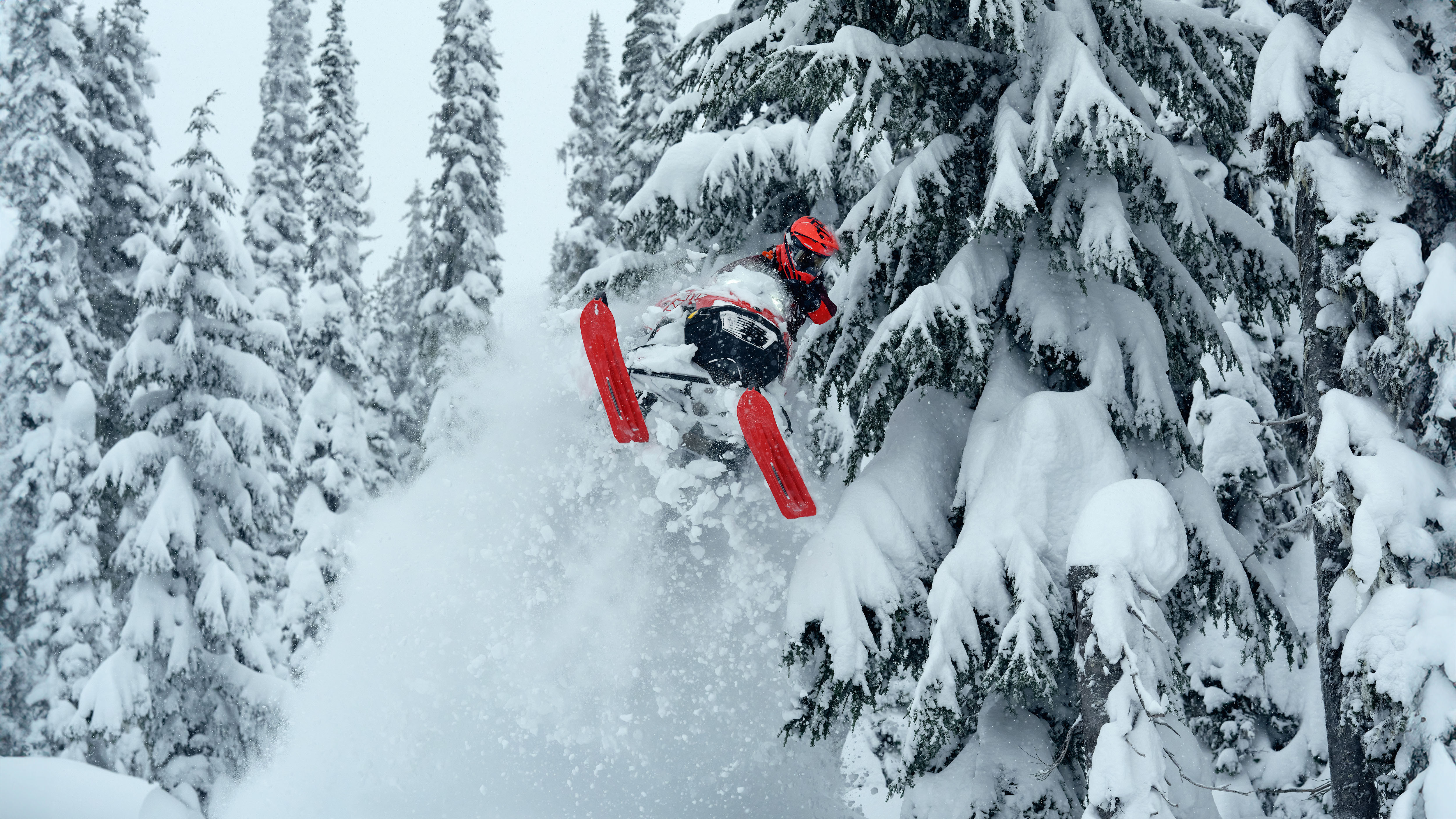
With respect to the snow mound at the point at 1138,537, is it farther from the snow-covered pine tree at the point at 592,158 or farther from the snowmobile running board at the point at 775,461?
the snow-covered pine tree at the point at 592,158

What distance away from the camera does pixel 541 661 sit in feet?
30.4

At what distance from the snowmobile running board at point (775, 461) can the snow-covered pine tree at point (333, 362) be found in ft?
48.8

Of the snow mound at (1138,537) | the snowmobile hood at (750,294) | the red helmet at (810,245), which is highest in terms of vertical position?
the snow mound at (1138,537)

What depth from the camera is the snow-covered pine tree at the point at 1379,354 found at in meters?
5.52

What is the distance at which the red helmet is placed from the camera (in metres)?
7.60

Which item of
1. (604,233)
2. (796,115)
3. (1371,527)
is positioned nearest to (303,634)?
(604,233)

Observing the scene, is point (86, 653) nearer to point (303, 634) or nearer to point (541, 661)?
point (303, 634)

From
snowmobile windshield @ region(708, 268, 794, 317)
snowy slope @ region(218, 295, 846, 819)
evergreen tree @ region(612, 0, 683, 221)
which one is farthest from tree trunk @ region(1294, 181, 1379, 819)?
evergreen tree @ region(612, 0, 683, 221)

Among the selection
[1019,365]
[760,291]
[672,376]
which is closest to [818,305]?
[760,291]

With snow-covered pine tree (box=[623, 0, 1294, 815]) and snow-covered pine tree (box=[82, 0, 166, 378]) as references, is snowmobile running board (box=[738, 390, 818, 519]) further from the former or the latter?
snow-covered pine tree (box=[82, 0, 166, 378])

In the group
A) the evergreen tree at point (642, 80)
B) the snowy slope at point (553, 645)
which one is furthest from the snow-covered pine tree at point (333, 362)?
the snowy slope at point (553, 645)

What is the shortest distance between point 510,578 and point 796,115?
201 inches

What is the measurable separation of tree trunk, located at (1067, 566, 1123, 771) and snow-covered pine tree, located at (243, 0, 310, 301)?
22.0m

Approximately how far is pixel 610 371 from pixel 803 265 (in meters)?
1.73
